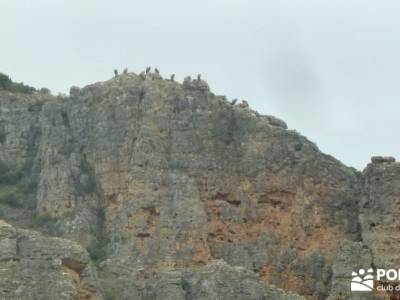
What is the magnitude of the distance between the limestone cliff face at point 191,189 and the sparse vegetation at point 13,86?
5.56 meters

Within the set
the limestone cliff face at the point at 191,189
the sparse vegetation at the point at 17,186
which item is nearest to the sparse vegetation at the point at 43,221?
the limestone cliff face at the point at 191,189

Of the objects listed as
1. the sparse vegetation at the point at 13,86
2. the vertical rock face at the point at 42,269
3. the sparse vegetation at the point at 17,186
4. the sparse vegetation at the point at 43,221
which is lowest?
the vertical rock face at the point at 42,269

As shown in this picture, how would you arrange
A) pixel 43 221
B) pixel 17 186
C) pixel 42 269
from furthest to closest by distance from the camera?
1. pixel 17 186
2. pixel 43 221
3. pixel 42 269

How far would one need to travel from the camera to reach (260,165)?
68375mm

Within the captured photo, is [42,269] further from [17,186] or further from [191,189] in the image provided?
[17,186]

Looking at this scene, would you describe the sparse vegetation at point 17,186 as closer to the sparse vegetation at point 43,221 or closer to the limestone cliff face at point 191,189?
the limestone cliff face at point 191,189

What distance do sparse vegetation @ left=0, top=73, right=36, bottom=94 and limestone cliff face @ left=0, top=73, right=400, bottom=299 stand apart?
5.56m

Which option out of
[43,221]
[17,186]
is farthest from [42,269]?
[17,186]

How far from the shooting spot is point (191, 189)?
221 ft

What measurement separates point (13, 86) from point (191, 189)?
512 inches

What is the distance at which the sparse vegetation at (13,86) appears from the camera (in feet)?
250

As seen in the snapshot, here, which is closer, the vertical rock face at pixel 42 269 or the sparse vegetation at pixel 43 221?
the vertical rock face at pixel 42 269

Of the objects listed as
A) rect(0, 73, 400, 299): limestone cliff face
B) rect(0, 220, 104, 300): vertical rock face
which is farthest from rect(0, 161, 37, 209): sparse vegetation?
rect(0, 220, 104, 300): vertical rock face

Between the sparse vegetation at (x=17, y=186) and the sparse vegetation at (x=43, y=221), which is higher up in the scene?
the sparse vegetation at (x=17, y=186)
